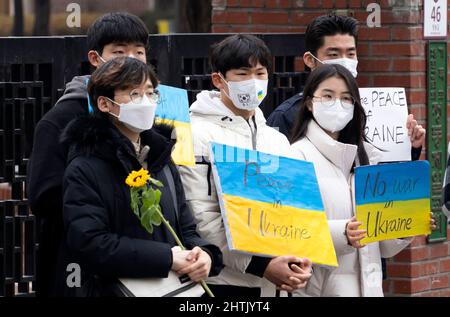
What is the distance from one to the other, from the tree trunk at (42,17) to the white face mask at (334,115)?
8424 millimetres

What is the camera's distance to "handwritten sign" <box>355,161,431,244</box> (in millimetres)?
6117

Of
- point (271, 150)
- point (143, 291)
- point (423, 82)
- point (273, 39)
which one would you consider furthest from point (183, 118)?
point (423, 82)

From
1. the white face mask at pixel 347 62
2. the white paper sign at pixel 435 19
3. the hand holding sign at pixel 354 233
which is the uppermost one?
the white paper sign at pixel 435 19

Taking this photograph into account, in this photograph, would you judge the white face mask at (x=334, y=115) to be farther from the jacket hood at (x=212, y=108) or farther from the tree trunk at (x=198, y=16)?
the tree trunk at (x=198, y=16)

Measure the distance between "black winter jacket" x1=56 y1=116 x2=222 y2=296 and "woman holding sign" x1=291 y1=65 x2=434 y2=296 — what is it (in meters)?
0.80

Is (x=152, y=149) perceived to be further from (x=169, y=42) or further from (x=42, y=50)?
(x=169, y=42)

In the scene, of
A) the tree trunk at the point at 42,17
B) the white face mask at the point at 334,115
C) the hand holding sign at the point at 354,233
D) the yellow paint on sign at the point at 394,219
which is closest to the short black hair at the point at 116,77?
the white face mask at the point at 334,115

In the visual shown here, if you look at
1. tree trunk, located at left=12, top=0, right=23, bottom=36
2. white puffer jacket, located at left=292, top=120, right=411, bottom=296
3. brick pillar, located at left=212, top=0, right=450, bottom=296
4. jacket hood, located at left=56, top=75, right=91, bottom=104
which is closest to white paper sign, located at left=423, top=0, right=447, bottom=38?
brick pillar, located at left=212, top=0, right=450, bottom=296

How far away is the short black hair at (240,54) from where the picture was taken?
603cm

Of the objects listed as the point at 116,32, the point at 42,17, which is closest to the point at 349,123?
the point at 116,32

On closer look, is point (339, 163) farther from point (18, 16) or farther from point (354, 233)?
point (18, 16)

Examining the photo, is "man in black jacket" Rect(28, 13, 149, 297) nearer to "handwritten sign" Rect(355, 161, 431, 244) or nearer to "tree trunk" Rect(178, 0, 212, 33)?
"handwritten sign" Rect(355, 161, 431, 244)

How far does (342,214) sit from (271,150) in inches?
18.1

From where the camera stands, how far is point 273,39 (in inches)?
323
